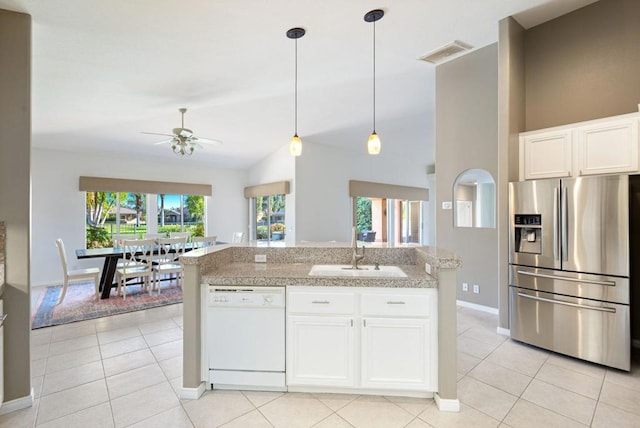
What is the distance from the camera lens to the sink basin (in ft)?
7.16

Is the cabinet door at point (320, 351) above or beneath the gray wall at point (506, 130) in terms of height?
beneath

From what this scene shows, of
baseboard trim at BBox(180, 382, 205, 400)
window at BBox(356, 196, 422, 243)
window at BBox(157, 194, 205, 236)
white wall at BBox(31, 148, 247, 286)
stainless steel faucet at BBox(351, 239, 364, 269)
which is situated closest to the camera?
baseboard trim at BBox(180, 382, 205, 400)

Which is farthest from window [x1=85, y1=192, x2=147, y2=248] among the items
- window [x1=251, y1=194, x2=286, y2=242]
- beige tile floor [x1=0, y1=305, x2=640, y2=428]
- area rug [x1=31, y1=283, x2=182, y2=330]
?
beige tile floor [x1=0, y1=305, x2=640, y2=428]

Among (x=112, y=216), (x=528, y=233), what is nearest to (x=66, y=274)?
(x=112, y=216)

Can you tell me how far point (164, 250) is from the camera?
17.1 feet

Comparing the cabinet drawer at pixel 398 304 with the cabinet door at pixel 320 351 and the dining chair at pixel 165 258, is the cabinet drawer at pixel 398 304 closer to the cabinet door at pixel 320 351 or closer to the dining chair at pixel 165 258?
the cabinet door at pixel 320 351

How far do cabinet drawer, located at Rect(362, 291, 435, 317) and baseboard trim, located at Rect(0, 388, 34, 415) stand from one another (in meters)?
2.34

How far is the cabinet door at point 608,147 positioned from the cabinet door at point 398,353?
7.52ft

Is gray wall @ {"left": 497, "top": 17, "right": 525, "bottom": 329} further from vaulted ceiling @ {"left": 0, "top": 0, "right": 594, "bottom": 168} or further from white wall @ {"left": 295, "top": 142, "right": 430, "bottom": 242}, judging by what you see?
white wall @ {"left": 295, "top": 142, "right": 430, "bottom": 242}

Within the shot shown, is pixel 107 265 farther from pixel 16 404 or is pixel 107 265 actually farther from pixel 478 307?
pixel 478 307

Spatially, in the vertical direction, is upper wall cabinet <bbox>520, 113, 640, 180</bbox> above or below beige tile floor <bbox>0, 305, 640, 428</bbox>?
above

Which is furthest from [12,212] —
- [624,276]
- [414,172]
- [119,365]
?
[414,172]

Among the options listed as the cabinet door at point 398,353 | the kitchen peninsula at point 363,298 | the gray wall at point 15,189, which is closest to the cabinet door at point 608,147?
the kitchen peninsula at point 363,298

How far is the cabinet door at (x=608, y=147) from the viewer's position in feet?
8.41
